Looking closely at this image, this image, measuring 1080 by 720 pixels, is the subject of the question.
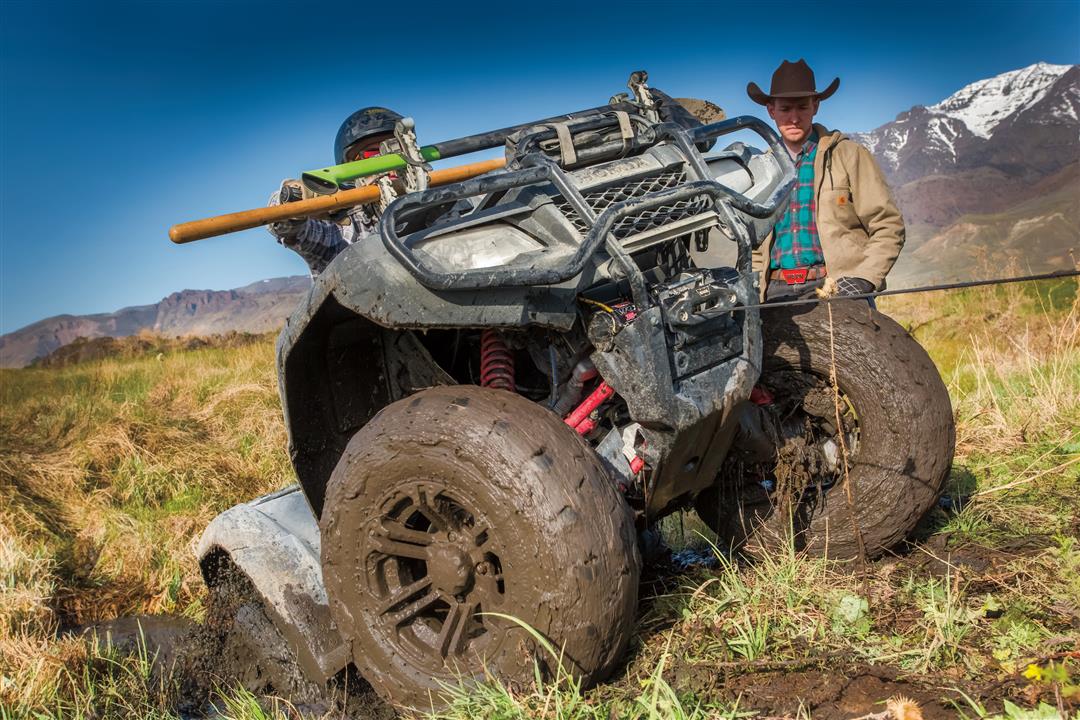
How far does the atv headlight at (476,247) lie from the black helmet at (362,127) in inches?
128

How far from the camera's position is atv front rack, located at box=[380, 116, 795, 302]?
8.87 feet

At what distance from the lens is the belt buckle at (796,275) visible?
511cm

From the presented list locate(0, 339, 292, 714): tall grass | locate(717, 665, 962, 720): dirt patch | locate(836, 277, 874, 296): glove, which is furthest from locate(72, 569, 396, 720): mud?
locate(836, 277, 874, 296): glove

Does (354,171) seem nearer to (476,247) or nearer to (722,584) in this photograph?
(476,247)

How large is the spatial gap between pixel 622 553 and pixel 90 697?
2549 millimetres

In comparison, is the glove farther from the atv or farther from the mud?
the mud

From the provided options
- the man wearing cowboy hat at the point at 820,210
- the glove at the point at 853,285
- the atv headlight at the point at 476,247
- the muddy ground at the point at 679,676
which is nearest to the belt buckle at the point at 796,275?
the man wearing cowboy hat at the point at 820,210

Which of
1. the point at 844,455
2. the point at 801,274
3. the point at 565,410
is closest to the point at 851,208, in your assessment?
the point at 801,274

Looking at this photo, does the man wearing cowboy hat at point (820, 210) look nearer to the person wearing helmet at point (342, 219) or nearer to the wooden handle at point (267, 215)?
the person wearing helmet at point (342, 219)

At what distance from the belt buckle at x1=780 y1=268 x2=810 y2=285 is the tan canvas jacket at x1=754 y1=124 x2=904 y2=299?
0.40 feet

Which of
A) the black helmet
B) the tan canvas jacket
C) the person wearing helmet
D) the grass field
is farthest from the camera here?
the black helmet

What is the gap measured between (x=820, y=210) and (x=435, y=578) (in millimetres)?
3158

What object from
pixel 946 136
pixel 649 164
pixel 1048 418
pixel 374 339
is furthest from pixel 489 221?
pixel 946 136

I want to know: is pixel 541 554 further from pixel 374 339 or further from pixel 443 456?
pixel 374 339
